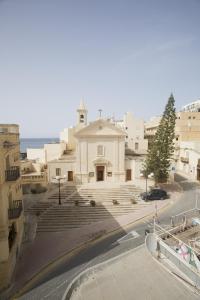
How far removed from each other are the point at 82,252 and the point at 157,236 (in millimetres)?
7463

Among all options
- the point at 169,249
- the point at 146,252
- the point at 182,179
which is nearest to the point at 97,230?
the point at 146,252

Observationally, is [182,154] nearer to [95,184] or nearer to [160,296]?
[95,184]

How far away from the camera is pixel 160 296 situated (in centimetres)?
1007

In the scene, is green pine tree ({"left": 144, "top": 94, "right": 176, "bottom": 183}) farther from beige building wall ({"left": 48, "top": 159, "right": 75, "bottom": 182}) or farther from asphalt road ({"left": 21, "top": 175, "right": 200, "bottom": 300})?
beige building wall ({"left": 48, "top": 159, "right": 75, "bottom": 182})

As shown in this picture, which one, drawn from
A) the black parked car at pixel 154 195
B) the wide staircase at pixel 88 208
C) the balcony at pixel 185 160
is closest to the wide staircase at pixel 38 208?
the wide staircase at pixel 88 208

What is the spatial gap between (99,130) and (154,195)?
482 inches

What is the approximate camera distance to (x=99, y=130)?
31.0 metres

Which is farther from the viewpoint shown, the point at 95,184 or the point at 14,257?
the point at 95,184

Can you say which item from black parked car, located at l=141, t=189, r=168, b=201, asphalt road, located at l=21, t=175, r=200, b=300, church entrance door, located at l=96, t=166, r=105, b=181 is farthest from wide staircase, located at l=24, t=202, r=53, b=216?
black parked car, located at l=141, t=189, r=168, b=201

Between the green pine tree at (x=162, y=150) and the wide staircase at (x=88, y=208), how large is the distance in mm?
4079

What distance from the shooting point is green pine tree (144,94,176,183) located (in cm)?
2974

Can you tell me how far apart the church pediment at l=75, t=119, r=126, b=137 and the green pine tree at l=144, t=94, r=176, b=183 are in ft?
17.8

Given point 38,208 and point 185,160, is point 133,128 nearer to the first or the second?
point 185,160

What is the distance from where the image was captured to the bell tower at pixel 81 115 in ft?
120
